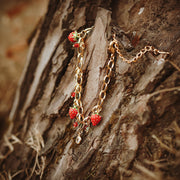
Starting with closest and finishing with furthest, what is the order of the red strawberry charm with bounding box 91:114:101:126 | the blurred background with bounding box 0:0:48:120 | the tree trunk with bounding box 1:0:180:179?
1. the tree trunk with bounding box 1:0:180:179
2. the red strawberry charm with bounding box 91:114:101:126
3. the blurred background with bounding box 0:0:48:120

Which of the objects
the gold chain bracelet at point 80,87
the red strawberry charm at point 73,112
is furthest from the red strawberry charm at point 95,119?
the red strawberry charm at point 73,112

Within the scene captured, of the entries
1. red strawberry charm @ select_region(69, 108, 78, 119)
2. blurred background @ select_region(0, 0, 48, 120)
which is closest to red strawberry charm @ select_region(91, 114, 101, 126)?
red strawberry charm @ select_region(69, 108, 78, 119)

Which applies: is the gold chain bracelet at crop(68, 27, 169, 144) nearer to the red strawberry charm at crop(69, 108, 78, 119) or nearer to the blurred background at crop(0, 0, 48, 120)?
the red strawberry charm at crop(69, 108, 78, 119)

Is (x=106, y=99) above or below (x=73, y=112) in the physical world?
above

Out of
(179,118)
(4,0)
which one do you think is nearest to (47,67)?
(179,118)

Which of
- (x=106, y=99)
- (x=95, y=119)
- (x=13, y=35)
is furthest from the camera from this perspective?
(x=13, y=35)

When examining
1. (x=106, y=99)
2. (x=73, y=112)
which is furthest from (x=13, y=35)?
(x=106, y=99)

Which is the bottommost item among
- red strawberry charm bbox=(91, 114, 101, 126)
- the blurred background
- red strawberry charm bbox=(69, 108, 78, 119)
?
red strawberry charm bbox=(91, 114, 101, 126)

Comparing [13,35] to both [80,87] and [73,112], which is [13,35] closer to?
[80,87]
